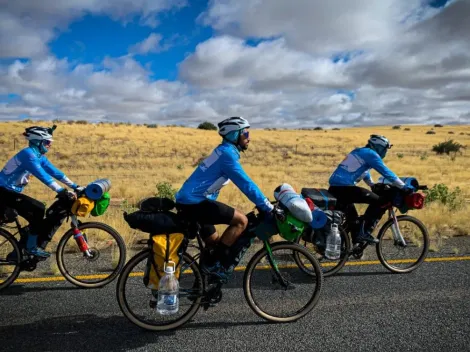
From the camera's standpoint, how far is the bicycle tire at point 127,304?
383 cm

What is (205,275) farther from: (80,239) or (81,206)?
(80,239)

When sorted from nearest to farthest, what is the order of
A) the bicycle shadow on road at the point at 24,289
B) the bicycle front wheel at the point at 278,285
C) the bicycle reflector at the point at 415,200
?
the bicycle front wheel at the point at 278,285 < the bicycle shadow on road at the point at 24,289 < the bicycle reflector at the point at 415,200

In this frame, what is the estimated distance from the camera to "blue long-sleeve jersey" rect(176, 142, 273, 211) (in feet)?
12.5

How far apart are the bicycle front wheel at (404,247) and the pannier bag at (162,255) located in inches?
134

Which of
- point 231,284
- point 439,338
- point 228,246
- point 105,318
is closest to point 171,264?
point 228,246

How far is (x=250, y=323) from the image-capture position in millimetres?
4055

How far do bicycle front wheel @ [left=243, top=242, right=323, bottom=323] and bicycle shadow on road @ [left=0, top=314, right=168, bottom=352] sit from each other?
3.40ft

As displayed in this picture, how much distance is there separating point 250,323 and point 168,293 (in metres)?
0.98

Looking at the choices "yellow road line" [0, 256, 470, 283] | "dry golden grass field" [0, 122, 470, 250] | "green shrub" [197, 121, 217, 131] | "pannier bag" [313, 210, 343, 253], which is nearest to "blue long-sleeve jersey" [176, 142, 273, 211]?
"yellow road line" [0, 256, 470, 283]

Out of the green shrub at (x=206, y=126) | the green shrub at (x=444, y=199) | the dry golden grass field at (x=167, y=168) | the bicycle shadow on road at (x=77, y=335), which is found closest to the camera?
the bicycle shadow on road at (x=77, y=335)

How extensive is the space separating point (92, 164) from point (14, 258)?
71.7 feet

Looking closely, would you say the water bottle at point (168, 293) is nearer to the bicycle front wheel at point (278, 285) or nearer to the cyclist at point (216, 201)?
the cyclist at point (216, 201)

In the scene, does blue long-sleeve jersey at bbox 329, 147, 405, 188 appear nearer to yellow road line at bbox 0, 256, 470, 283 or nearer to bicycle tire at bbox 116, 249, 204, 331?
yellow road line at bbox 0, 256, 470, 283

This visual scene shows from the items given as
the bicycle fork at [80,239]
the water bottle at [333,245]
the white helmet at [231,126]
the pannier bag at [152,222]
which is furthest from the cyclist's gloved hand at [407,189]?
the bicycle fork at [80,239]
